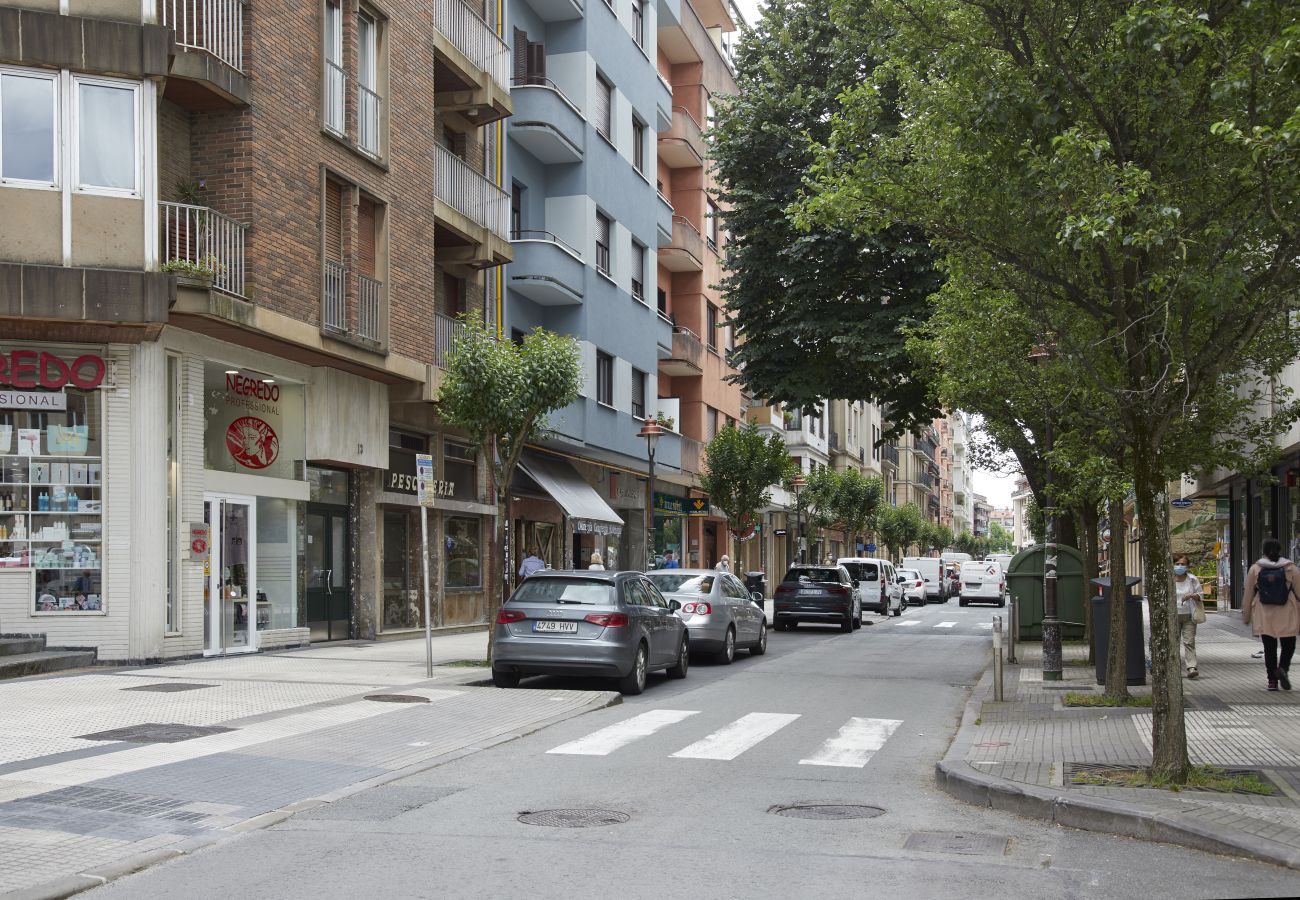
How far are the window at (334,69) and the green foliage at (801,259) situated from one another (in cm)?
736

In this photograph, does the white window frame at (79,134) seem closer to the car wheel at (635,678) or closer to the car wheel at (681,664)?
the car wheel at (635,678)

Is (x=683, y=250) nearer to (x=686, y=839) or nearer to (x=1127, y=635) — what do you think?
(x=1127, y=635)

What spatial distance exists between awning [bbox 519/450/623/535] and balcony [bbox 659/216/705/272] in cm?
1010

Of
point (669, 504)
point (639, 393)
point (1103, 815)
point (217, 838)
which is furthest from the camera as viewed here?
point (669, 504)

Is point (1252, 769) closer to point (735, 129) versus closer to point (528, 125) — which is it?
point (735, 129)

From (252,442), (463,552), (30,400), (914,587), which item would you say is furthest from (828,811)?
(914,587)

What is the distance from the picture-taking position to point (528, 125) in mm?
28453

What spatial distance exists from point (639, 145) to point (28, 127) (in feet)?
74.2

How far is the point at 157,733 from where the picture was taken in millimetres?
10969

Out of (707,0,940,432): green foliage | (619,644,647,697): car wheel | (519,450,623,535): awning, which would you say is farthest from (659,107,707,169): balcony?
(619,644,647,697): car wheel

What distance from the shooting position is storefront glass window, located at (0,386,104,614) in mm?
16125

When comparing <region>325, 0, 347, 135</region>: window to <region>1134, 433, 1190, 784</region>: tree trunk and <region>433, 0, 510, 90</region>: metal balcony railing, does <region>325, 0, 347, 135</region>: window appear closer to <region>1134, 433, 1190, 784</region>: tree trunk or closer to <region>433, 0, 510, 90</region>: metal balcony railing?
<region>433, 0, 510, 90</region>: metal balcony railing

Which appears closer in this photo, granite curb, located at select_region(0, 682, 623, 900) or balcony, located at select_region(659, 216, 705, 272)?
granite curb, located at select_region(0, 682, 623, 900)

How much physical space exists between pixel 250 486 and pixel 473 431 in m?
3.63
